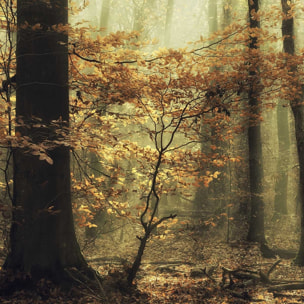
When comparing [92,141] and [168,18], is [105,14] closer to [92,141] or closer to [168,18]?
[168,18]

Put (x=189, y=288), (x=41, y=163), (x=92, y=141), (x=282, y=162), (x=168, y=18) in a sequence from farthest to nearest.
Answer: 1. (x=168, y=18)
2. (x=282, y=162)
3. (x=189, y=288)
4. (x=41, y=163)
5. (x=92, y=141)

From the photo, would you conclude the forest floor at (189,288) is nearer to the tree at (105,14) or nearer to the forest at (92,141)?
the forest at (92,141)

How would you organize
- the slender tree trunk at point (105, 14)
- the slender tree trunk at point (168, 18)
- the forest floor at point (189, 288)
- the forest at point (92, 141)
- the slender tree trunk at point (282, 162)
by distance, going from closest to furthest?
the forest floor at point (189, 288) < the forest at point (92, 141) < the slender tree trunk at point (105, 14) < the slender tree trunk at point (282, 162) < the slender tree trunk at point (168, 18)

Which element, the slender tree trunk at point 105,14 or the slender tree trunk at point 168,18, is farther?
the slender tree trunk at point 168,18

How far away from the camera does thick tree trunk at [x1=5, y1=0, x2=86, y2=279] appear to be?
17.8 ft

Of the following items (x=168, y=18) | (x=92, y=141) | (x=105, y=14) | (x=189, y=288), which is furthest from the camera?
(x=168, y=18)

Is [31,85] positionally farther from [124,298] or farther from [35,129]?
[124,298]

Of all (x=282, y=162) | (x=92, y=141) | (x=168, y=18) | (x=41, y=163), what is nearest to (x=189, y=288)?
(x=92, y=141)

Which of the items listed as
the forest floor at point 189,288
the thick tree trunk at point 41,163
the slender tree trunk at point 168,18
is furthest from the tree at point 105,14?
the forest floor at point 189,288

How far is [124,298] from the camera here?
18.4 ft

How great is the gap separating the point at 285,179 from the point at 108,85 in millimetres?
17074

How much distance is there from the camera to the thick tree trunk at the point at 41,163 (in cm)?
542

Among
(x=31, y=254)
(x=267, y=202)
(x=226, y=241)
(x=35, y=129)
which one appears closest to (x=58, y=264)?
(x=31, y=254)

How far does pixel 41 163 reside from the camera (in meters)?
5.49
